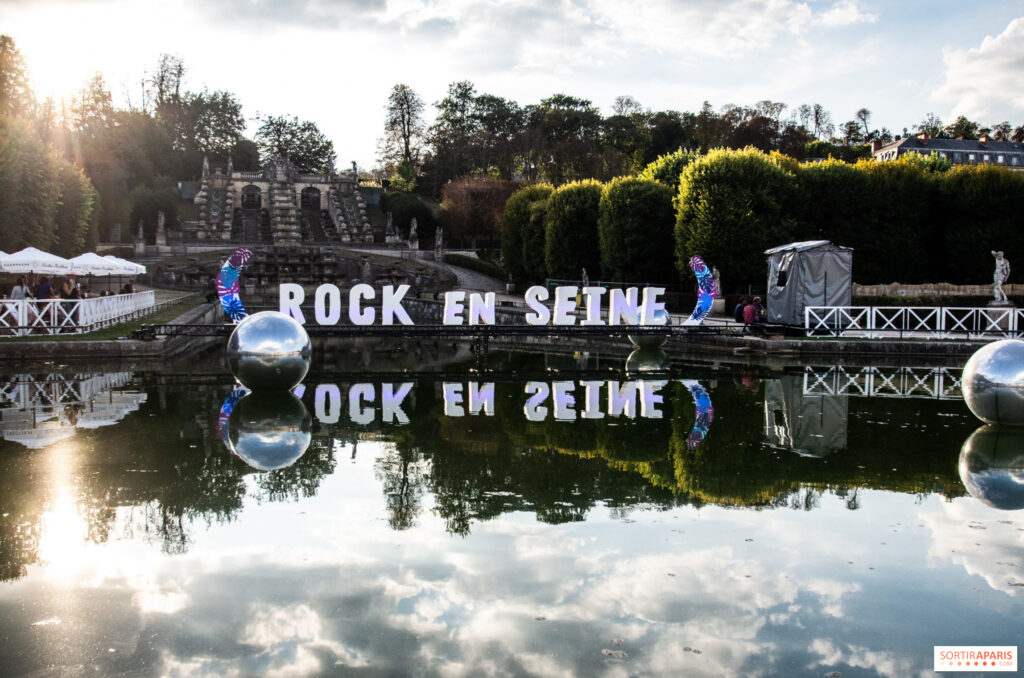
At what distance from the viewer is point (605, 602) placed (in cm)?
619

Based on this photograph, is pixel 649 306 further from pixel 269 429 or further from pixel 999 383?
pixel 269 429

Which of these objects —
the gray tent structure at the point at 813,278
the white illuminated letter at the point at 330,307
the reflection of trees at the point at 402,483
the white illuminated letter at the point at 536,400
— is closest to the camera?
the reflection of trees at the point at 402,483

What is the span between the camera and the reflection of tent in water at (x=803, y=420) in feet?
37.7

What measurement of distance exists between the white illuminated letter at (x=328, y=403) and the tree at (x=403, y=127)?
77002 mm

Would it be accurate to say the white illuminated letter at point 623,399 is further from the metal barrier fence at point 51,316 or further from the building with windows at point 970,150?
the building with windows at point 970,150

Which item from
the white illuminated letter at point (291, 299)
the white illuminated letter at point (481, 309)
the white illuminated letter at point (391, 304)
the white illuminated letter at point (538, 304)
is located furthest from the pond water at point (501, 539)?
the white illuminated letter at point (481, 309)

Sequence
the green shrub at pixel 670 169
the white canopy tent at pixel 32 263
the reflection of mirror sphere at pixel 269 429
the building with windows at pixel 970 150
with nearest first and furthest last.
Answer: the reflection of mirror sphere at pixel 269 429 → the white canopy tent at pixel 32 263 → the green shrub at pixel 670 169 → the building with windows at pixel 970 150

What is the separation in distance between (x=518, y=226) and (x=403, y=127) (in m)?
46.2

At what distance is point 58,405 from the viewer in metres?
14.0

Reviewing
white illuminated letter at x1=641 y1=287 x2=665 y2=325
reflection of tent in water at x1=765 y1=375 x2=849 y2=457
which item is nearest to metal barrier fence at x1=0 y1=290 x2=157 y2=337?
white illuminated letter at x1=641 y1=287 x2=665 y2=325

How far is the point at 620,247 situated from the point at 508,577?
35.3 m

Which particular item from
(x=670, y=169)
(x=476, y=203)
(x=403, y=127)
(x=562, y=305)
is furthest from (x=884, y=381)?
(x=403, y=127)

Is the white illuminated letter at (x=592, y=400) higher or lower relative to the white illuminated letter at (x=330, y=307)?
lower

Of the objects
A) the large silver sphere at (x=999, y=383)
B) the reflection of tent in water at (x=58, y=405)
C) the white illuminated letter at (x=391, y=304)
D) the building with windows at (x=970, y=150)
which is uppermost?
the building with windows at (x=970, y=150)
